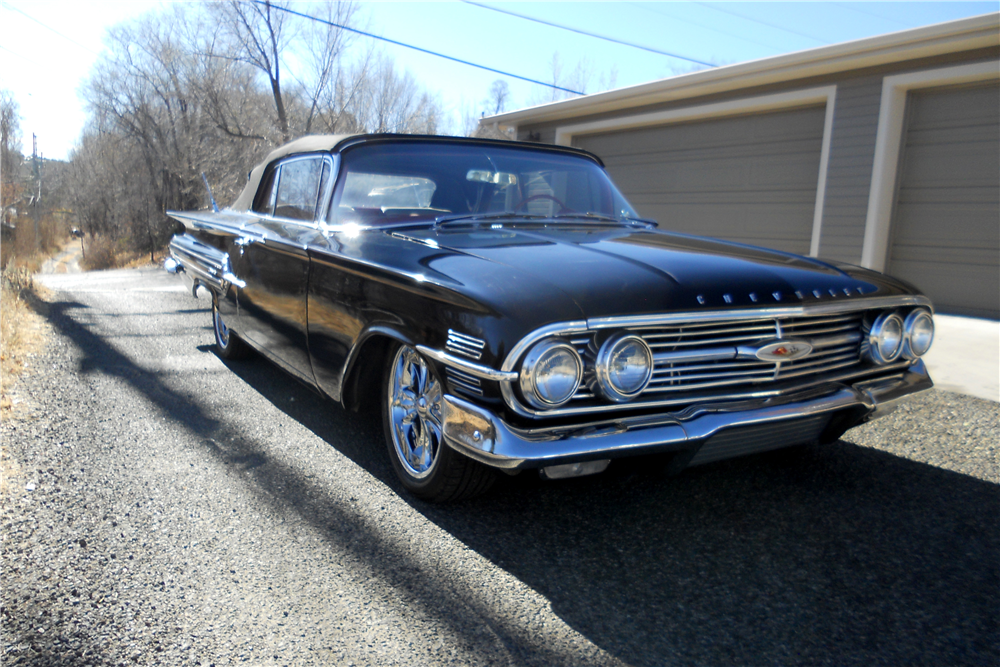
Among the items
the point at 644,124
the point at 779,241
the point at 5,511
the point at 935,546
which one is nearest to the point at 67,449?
the point at 5,511

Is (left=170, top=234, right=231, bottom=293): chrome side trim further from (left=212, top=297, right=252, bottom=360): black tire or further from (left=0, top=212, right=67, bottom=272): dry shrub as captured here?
(left=0, top=212, right=67, bottom=272): dry shrub

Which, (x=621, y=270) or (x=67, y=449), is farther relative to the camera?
(x=67, y=449)

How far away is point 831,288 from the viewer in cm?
259

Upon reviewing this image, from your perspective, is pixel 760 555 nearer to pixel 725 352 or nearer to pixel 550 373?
pixel 725 352

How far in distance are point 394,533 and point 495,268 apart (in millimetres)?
980

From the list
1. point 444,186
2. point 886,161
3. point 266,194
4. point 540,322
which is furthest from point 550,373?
point 886,161

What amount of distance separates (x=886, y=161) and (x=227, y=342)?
6.50m

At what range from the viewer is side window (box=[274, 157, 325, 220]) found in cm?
346

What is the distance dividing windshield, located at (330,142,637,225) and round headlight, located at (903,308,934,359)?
1434 mm

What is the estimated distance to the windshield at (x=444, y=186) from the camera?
10.5ft

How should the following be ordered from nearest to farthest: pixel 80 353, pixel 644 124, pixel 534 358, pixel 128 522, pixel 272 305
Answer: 1. pixel 534 358
2. pixel 128 522
3. pixel 272 305
4. pixel 80 353
5. pixel 644 124

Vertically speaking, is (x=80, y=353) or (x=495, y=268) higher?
(x=495, y=268)

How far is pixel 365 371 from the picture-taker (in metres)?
2.83

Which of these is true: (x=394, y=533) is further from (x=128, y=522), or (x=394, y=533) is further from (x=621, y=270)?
(x=621, y=270)
